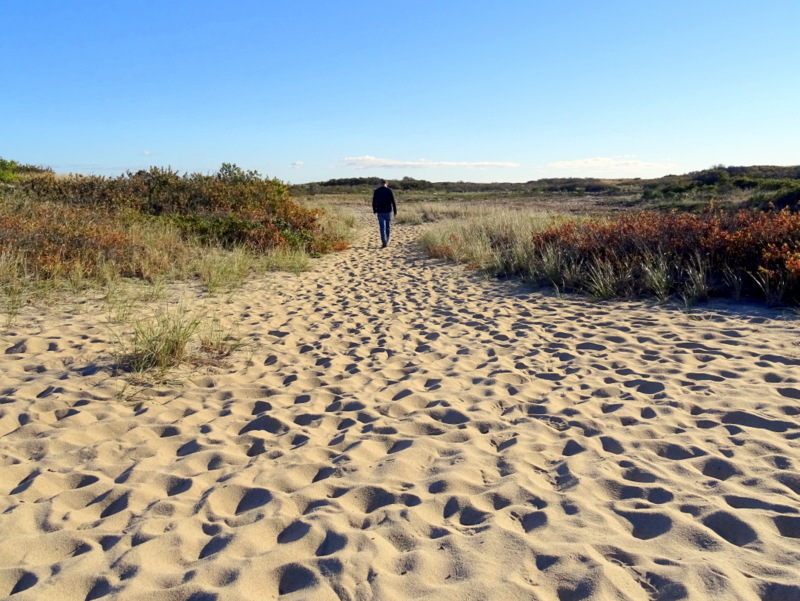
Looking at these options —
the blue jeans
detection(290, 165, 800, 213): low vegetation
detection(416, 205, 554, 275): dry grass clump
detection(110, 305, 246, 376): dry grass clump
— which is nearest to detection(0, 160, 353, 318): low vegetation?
the blue jeans

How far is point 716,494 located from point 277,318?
17.7 feet

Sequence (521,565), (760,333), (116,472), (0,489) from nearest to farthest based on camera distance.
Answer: (521,565)
(0,489)
(116,472)
(760,333)

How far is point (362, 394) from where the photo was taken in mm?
4613

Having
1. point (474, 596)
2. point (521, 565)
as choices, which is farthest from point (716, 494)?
point (474, 596)

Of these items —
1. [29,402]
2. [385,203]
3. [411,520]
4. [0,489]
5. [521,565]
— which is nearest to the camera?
[521,565]

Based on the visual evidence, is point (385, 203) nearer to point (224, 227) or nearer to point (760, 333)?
point (224, 227)

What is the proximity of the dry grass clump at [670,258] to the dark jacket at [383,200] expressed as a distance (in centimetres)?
485

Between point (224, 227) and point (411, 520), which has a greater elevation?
point (224, 227)

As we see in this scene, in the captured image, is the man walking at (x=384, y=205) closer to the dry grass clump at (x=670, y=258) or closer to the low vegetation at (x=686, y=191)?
the dry grass clump at (x=670, y=258)

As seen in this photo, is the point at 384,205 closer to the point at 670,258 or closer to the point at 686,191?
the point at 670,258

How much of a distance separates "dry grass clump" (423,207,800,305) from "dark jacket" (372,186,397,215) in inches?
191

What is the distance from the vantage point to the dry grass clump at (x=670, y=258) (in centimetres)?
732

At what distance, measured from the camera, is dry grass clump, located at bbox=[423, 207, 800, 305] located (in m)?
7.32

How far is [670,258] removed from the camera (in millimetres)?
8492
